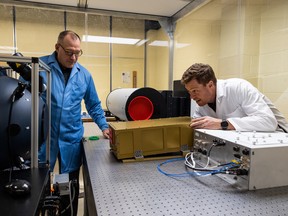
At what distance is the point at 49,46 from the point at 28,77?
2.94 meters

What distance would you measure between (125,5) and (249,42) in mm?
1717

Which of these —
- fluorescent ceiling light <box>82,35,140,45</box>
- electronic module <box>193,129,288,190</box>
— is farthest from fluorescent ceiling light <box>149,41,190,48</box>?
electronic module <box>193,129,288,190</box>

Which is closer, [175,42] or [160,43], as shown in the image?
[175,42]

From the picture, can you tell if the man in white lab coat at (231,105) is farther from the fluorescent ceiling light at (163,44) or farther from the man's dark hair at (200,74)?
the fluorescent ceiling light at (163,44)

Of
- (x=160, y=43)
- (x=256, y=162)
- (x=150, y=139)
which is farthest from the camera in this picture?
(x=160, y=43)

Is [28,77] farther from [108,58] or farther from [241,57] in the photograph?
[108,58]

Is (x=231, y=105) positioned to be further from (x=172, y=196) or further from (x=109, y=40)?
(x=109, y=40)

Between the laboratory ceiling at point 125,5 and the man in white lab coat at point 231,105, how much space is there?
1645 mm

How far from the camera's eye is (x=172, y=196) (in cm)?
84

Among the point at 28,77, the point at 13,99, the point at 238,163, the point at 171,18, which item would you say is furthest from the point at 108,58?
the point at 238,163

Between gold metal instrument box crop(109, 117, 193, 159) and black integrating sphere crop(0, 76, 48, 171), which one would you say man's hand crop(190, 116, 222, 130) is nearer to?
gold metal instrument box crop(109, 117, 193, 159)

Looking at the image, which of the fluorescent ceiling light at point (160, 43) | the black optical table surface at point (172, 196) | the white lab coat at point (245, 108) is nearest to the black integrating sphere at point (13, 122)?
the black optical table surface at point (172, 196)

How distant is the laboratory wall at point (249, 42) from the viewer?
74.0 inches

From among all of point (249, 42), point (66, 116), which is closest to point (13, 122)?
point (66, 116)
